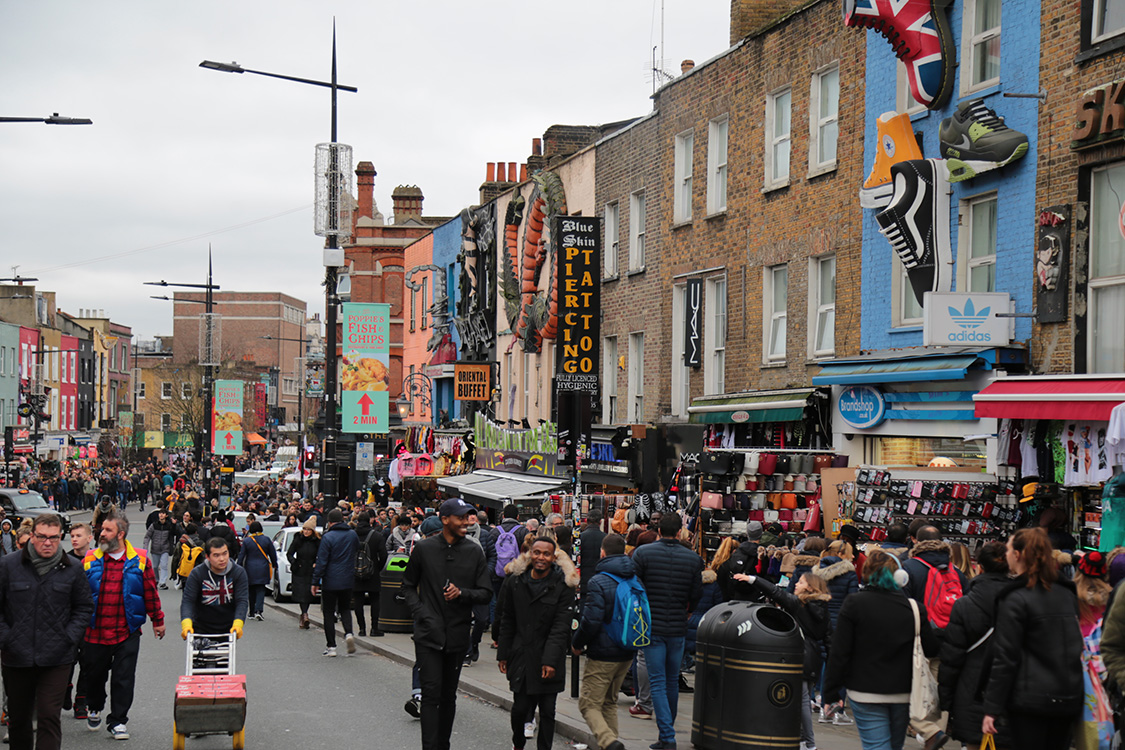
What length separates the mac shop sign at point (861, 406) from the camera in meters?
17.6

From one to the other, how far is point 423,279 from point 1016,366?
30.7 meters

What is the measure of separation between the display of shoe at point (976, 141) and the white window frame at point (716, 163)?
23.2 feet

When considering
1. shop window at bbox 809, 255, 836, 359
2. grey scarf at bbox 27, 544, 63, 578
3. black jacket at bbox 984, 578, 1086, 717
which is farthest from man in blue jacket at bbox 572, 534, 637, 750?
shop window at bbox 809, 255, 836, 359

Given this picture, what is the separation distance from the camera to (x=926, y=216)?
16.4 metres

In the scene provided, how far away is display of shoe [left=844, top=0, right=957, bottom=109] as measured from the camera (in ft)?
53.5

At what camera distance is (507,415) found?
113 ft

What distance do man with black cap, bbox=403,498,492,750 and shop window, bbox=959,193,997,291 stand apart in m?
8.86

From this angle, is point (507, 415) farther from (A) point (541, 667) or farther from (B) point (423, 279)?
(A) point (541, 667)

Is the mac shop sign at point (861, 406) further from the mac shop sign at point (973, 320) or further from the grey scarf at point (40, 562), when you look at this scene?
the grey scarf at point (40, 562)

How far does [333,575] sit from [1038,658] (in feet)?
35.0

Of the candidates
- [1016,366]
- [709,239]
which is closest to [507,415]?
[709,239]

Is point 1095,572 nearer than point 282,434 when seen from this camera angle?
Yes

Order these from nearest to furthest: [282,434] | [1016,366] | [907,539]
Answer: [907,539]
[1016,366]
[282,434]

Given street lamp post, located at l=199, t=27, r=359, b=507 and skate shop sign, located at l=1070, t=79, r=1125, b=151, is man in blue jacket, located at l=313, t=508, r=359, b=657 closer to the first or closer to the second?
street lamp post, located at l=199, t=27, r=359, b=507
